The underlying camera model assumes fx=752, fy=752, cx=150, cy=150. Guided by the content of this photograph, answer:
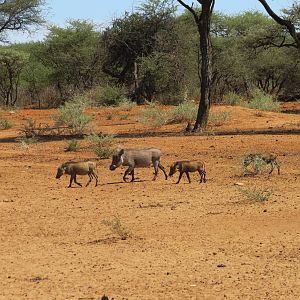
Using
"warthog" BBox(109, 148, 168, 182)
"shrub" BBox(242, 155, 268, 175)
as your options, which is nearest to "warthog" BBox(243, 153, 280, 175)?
"shrub" BBox(242, 155, 268, 175)

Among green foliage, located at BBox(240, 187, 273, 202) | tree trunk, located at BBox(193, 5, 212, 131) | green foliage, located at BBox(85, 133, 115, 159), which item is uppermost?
tree trunk, located at BBox(193, 5, 212, 131)

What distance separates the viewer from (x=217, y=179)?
13.7 metres

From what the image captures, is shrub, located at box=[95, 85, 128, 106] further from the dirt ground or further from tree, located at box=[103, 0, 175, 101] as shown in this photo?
the dirt ground

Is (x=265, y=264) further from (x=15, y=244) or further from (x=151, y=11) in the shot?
(x=151, y=11)

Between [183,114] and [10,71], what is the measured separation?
24509 millimetres

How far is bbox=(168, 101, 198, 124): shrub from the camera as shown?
26.7 metres

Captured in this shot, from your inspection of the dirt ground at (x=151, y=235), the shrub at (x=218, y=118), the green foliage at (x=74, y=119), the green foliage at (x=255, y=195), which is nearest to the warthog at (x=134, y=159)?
the dirt ground at (x=151, y=235)

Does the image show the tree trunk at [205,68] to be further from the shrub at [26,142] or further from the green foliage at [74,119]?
the shrub at [26,142]

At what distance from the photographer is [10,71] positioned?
4878 cm

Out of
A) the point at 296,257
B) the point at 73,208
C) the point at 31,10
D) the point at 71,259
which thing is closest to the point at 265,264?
the point at 296,257

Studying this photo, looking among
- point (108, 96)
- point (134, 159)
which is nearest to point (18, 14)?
point (108, 96)

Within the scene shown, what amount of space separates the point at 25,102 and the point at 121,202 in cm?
4078

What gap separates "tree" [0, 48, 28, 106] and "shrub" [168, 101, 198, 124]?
21979 mm

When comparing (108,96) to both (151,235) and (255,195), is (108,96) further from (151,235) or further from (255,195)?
(151,235)
